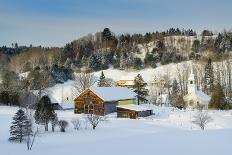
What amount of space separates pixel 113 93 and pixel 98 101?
4.86m

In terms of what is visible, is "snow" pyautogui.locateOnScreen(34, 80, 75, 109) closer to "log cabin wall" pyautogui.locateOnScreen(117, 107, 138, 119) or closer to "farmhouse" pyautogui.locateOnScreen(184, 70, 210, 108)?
"farmhouse" pyautogui.locateOnScreen(184, 70, 210, 108)

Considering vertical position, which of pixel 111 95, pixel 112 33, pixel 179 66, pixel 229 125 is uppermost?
pixel 112 33

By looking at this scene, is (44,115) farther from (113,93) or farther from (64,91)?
(64,91)

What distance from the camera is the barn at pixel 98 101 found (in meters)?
60.4

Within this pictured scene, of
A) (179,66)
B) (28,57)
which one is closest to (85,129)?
(179,66)

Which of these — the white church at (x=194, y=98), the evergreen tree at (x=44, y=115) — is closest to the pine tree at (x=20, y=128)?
the evergreen tree at (x=44, y=115)

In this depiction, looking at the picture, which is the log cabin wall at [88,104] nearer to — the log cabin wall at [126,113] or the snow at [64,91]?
the log cabin wall at [126,113]

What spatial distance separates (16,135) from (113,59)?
305 feet

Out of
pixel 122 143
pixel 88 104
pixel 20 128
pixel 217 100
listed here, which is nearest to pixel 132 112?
pixel 88 104

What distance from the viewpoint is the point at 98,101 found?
60.7m

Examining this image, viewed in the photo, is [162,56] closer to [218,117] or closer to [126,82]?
[126,82]

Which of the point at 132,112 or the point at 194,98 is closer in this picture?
the point at 132,112

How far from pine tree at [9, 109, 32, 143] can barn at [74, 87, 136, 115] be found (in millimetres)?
26918

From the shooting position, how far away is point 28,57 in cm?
13950
